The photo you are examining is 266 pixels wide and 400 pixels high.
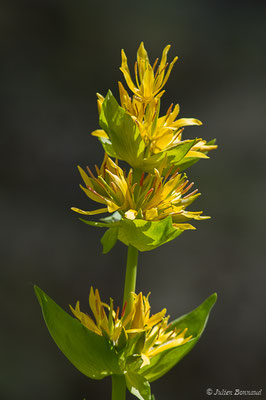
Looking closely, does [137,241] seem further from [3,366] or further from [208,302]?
[3,366]

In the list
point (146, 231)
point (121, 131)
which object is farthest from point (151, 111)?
point (146, 231)

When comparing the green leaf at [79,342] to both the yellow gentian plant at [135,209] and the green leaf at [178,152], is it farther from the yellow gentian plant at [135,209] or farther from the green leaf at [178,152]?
the green leaf at [178,152]

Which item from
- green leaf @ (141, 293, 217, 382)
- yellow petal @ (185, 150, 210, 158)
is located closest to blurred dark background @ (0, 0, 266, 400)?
green leaf @ (141, 293, 217, 382)

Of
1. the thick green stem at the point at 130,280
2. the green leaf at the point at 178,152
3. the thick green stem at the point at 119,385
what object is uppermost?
the green leaf at the point at 178,152

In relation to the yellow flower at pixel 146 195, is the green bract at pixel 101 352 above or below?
below

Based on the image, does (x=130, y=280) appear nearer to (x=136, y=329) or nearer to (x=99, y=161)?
(x=136, y=329)

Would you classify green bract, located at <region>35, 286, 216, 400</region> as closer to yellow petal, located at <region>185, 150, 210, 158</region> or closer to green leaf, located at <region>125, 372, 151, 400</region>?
green leaf, located at <region>125, 372, 151, 400</region>

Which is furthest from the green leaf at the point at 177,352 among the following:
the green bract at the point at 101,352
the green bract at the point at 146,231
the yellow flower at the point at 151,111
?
the yellow flower at the point at 151,111
